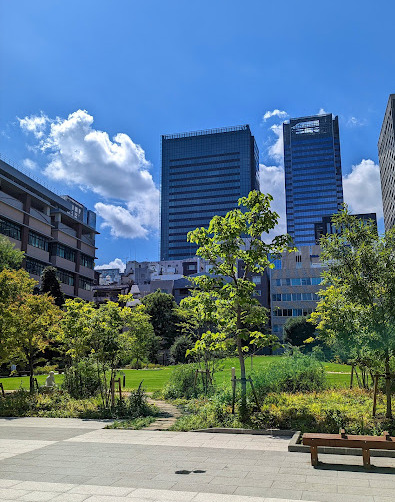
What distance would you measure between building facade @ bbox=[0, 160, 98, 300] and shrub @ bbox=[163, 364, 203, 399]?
50.0 meters

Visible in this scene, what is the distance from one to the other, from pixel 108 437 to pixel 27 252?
202ft

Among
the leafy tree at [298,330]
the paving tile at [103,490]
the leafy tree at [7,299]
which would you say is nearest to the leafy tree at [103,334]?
the leafy tree at [7,299]

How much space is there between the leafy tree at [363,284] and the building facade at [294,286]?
258 feet

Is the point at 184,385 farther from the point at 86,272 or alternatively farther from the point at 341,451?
the point at 86,272

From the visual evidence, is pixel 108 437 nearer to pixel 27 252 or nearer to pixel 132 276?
pixel 27 252

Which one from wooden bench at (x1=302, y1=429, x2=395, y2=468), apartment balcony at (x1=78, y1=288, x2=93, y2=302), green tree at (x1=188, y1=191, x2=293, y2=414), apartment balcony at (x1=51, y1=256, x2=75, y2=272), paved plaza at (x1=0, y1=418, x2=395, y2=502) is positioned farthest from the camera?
apartment balcony at (x1=78, y1=288, x2=93, y2=302)

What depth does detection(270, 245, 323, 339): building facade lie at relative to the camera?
91.9m

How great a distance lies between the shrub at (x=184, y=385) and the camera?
20145 mm

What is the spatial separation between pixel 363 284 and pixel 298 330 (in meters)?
60.5

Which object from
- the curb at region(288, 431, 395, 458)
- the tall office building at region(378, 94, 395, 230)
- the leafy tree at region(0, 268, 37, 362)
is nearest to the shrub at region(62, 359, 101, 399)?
the leafy tree at region(0, 268, 37, 362)

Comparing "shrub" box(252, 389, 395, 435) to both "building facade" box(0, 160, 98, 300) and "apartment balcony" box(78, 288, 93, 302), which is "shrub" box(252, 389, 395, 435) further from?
"apartment balcony" box(78, 288, 93, 302)

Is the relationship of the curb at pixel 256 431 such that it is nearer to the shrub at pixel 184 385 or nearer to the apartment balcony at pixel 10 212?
the shrub at pixel 184 385

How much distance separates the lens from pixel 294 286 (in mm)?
92688

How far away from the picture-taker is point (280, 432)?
1207 cm
